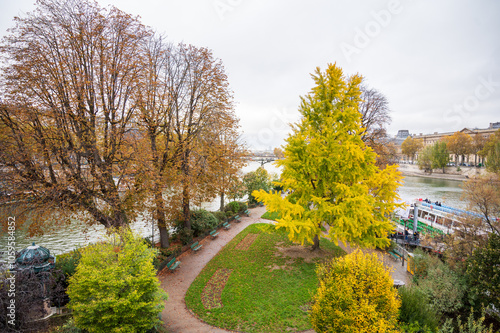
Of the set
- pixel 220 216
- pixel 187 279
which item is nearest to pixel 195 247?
pixel 187 279

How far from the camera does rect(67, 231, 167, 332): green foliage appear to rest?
654cm

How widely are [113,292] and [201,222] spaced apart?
1145 centimetres

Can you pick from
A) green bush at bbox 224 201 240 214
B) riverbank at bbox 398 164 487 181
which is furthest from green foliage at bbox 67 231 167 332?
riverbank at bbox 398 164 487 181

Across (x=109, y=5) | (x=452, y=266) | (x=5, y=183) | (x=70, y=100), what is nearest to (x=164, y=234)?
(x=5, y=183)

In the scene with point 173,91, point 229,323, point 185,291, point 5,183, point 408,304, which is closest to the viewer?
point 408,304

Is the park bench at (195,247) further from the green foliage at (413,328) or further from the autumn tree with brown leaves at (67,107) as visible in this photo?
the green foliage at (413,328)

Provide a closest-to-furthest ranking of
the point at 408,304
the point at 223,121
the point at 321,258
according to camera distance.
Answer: the point at 408,304
the point at 321,258
the point at 223,121

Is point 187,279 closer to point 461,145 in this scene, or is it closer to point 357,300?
point 357,300

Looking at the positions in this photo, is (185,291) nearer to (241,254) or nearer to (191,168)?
(241,254)

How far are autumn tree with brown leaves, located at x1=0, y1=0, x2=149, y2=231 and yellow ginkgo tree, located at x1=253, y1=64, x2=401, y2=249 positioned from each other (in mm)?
7843

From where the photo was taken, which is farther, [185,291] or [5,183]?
[185,291]

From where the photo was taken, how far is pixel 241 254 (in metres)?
15.1

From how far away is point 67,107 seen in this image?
417 inches

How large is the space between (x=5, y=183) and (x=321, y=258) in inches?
603
